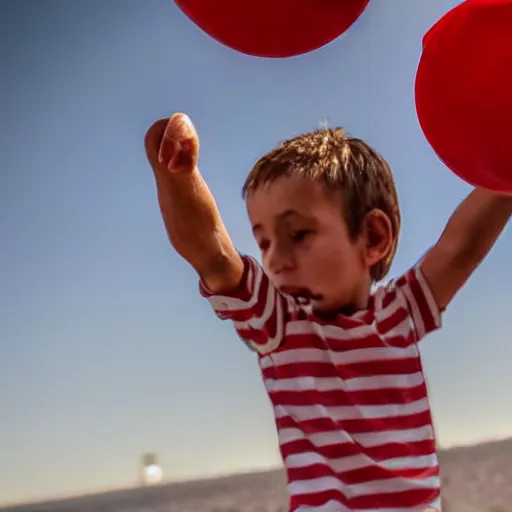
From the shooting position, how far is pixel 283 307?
1.92 ft

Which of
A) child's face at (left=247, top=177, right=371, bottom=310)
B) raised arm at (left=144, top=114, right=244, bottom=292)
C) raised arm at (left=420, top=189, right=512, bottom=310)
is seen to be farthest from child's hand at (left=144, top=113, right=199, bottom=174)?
raised arm at (left=420, top=189, right=512, bottom=310)

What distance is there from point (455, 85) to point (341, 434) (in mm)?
236

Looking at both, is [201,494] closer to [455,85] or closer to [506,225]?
[506,225]

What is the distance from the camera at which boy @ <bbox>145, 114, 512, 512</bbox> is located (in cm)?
54

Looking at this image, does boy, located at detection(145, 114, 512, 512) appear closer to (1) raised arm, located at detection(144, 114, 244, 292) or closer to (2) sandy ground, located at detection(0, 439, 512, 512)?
(1) raised arm, located at detection(144, 114, 244, 292)

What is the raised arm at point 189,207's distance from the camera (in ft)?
1.66

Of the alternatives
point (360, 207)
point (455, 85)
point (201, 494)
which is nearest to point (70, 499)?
point (201, 494)

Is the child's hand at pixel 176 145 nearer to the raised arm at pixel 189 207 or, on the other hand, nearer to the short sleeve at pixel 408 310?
the raised arm at pixel 189 207

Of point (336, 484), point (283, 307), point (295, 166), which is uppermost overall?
point (295, 166)

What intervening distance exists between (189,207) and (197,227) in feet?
0.05

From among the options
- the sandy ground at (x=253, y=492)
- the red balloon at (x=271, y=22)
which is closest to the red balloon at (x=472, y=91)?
the red balloon at (x=271, y=22)

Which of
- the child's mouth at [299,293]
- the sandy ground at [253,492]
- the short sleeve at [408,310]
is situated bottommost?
the sandy ground at [253,492]

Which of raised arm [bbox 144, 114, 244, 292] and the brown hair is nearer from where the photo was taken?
A: raised arm [bbox 144, 114, 244, 292]

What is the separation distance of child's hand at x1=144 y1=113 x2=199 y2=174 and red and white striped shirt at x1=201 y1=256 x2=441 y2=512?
89 mm
